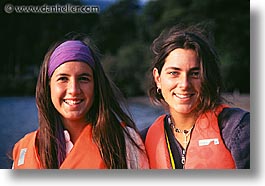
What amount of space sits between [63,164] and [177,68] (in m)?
0.86

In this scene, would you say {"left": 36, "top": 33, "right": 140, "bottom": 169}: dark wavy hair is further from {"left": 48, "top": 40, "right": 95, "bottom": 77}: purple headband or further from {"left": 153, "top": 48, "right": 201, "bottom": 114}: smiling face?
{"left": 153, "top": 48, "right": 201, "bottom": 114}: smiling face

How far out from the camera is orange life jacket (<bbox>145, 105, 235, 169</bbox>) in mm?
3049

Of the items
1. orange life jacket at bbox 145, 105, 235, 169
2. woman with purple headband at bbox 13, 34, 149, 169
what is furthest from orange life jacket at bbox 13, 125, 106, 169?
orange life jacket at bbox 145, 105, 235, 169

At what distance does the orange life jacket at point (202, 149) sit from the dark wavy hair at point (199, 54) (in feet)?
0.27

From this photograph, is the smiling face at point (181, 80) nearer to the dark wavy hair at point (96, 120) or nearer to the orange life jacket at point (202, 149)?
the orange life jacket at point (202, 149)

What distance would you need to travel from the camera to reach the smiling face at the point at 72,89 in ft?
10.1

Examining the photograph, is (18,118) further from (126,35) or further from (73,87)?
(126,35)

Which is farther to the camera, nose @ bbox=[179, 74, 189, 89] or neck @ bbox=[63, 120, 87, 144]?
neck @ bbox=[63, 120, 87, 144]

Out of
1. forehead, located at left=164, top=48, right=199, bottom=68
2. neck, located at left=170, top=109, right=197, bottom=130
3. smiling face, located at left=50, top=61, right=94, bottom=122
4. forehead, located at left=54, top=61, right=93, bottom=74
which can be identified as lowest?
neck, located at left=170, top=109, right=197, bottom=130

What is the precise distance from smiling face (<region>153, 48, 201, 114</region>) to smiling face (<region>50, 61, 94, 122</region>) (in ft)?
1.41

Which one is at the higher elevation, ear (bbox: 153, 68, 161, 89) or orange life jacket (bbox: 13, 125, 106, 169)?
ear (bbox: 153, 68, 161, 89)

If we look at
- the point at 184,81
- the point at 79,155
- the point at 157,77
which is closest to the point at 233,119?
the point at 184,81

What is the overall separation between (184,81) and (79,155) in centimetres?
74

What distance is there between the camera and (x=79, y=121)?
123 inches
